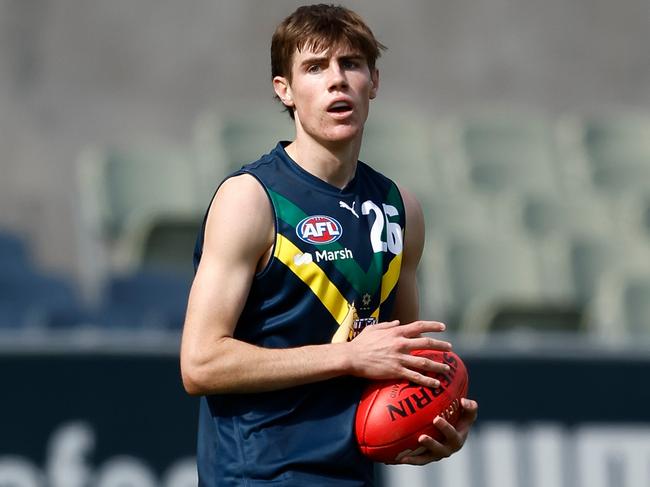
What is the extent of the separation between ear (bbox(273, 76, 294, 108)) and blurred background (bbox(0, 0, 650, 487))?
9.33 ft

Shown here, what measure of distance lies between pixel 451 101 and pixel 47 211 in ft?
10.4

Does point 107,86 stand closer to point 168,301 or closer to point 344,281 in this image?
point 168,301

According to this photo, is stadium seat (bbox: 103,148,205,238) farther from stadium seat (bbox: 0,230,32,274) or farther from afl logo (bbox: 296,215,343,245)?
afl logo (bbox: 296,215,343,245)

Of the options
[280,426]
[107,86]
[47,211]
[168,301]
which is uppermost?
[107,86]

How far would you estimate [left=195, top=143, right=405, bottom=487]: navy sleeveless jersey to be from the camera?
3410 millimetres

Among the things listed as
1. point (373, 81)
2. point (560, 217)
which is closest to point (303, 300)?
point (373, 81)

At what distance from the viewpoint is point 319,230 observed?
3418mm

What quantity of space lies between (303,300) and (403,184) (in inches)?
238

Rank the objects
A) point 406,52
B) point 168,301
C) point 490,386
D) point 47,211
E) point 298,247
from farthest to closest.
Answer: point 406,52, point 47,211, point 168,301, point 490,386, point 298,247

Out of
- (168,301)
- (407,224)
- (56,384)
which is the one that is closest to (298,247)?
(407,224)

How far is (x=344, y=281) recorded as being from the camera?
11.3ft

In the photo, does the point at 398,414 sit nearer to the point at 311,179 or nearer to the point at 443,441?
the point at 443,441

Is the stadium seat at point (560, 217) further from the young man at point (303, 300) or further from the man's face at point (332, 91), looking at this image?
the man's face at point (332, 91)

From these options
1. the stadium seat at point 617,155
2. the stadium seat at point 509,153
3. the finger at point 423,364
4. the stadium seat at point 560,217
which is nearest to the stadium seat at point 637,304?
the stadium seat at point 560,217
